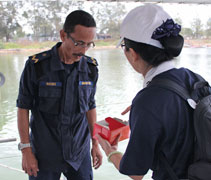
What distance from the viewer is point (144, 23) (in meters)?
0.92

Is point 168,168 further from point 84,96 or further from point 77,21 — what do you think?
point 77,21

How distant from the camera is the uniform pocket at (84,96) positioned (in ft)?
4.99

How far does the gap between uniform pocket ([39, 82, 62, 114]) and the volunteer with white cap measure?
0.63 meters

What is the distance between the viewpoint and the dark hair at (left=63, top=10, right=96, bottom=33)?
145 centimetres

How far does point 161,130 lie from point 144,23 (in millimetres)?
406

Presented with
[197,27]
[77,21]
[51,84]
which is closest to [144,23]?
[77,21]

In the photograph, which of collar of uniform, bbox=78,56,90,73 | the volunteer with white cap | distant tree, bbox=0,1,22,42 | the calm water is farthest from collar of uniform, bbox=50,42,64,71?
distant tree, bbox=0,1,22,42

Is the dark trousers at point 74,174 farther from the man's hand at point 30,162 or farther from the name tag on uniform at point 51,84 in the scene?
the name tag on uniform at point 51,84

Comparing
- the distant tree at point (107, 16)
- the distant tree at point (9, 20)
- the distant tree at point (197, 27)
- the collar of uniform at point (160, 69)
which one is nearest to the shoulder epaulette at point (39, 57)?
the collar of uniform at point (160, 69)

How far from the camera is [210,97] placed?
90 centimetres

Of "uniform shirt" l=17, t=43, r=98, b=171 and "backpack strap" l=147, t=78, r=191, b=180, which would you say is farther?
"uniform shirt" l=17, t=43, r=98, b=171

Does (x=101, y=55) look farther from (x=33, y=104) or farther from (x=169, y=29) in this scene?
(x=169, y=29)

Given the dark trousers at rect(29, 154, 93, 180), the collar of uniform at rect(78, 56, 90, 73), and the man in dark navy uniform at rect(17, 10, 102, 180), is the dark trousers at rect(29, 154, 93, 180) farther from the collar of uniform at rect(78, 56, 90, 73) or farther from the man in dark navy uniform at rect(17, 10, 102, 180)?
the collar of uniform at rect(78, 56, 90, 73)

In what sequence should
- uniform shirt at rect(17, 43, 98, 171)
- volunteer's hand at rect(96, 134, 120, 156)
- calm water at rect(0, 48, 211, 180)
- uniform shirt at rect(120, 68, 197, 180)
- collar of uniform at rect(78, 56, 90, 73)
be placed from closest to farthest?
1. uniform shirt at rect(120, 68, 197, 180)
2. volunteer's hand at rect(96, 134, 120, 156)
3. uniform shirt at rect(17, 43, 98, 171)
4. collar of uniform at rect(78, 56, 90, 73)
5. calm water at rect(0, 48, 211, 180)
